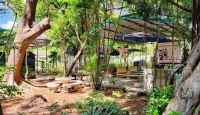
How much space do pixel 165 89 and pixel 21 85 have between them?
6468mm

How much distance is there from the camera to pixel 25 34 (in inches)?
352

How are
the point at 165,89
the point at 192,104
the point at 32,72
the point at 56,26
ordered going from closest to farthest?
the point at 192,104 → the point at 165,89 → the point at 56,26 → the point at 32,72

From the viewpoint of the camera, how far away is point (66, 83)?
9.04m

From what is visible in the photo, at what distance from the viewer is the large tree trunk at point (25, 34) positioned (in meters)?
8.78

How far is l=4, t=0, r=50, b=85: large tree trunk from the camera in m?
8.78

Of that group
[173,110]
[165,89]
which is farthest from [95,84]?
[173,110]

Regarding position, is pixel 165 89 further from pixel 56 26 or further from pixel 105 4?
pixel 56 26

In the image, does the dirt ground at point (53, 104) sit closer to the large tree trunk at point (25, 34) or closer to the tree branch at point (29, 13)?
the large tree trunk at point (25, 34)

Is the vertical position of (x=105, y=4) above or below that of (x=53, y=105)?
above

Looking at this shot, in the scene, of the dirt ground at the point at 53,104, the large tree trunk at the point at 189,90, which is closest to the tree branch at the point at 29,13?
the dirt ground at the point at 53,104

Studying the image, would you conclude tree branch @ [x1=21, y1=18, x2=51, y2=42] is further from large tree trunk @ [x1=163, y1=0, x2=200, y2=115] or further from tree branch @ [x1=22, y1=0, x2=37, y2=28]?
large tree trunk @ [x1=163, y1=0, x2=200, y2=115]

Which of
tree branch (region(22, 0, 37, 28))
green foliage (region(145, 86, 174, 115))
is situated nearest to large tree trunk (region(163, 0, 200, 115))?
green foliage (region(145, 86, 174, 115))

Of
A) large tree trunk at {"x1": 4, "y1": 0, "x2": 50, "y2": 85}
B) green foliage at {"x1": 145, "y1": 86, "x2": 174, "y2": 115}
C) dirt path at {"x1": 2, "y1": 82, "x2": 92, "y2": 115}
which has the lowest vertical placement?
dirt path at {"x1": 2, "y1": 82, "x2": 92, "y2": 115}

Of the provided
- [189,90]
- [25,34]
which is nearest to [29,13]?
[25,34]
